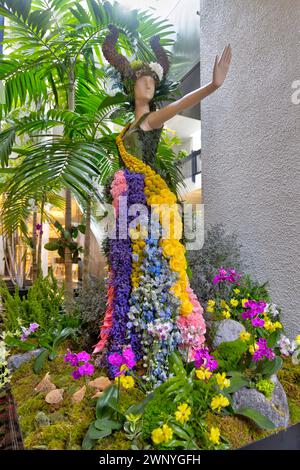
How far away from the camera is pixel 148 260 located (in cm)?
175

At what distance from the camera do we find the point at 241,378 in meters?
1.57

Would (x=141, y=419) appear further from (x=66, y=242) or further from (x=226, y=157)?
(x=226, y=157)

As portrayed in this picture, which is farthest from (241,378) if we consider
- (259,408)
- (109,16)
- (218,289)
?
(109,16)

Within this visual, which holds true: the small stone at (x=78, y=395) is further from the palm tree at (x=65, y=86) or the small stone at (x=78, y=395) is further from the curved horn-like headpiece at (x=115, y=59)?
the curved horn-like headpiece at (x=115, y=59)

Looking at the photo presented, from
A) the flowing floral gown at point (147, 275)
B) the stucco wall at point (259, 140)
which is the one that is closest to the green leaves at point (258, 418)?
the flowing floral gown at point (147, 275)

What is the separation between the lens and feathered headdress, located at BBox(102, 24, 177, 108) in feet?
6.19

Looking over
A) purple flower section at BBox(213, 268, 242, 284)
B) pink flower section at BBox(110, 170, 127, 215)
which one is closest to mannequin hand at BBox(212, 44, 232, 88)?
pink flower section at BBox(110, 170, 127, 215)

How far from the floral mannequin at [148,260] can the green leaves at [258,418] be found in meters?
0.39

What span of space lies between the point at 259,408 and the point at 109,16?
9.18 ft

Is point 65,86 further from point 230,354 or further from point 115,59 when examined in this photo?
point 230,354

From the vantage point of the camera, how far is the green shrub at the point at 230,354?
1.71 metres

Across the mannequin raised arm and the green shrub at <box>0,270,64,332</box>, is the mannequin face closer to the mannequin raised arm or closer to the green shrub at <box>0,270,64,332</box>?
the mannequin raised arm

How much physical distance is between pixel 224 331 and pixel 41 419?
112 centimetres

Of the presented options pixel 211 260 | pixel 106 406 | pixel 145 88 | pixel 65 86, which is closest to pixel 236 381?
pixel 106 406
